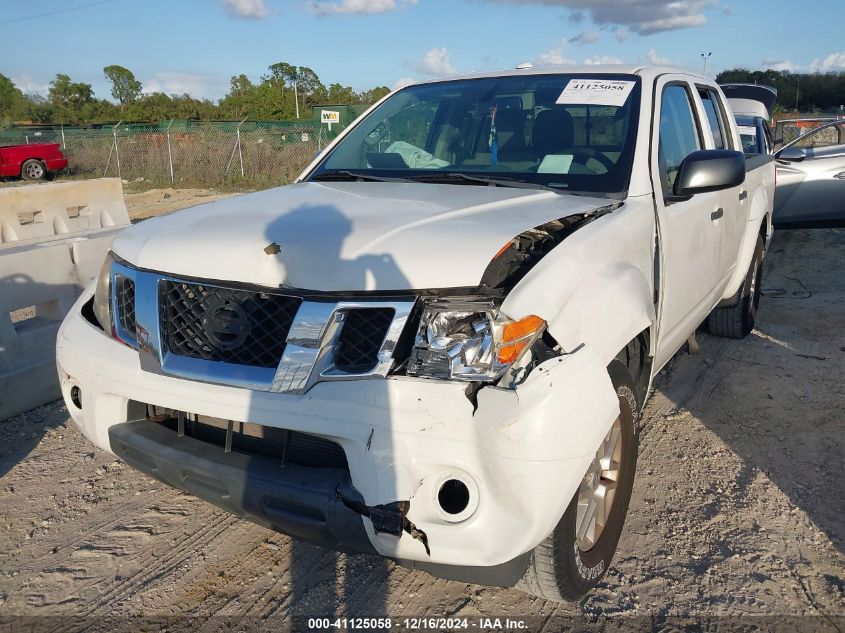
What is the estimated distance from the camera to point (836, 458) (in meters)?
3.62

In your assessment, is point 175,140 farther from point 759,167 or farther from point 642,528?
point 642,528

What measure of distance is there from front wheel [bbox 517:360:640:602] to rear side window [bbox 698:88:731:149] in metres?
2.43

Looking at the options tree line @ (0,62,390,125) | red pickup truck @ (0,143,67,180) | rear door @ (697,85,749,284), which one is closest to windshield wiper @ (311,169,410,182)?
rear door @ (697,85,749,284)

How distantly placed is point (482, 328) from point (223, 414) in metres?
0.87

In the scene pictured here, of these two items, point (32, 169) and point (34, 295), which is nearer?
point (34, 295)

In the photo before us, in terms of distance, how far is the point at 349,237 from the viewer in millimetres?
2355

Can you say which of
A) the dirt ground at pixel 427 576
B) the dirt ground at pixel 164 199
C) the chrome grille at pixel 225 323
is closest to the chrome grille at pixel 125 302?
the chrome grille at pixel 225 323

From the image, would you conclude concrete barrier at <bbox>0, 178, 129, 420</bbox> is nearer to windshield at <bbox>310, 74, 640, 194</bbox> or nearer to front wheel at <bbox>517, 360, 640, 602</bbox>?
windshield at <bbox>310, 74, 640, 194</bbox>

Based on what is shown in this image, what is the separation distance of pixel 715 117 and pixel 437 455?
3621mm

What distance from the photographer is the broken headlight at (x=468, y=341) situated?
2.04 metres

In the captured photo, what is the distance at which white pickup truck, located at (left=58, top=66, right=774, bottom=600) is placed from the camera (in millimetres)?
2010

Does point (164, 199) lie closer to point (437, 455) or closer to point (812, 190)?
point (812, 190)

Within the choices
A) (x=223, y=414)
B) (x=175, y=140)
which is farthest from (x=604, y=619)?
(x=175, y=140)

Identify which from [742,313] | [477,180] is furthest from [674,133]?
[742,313]
